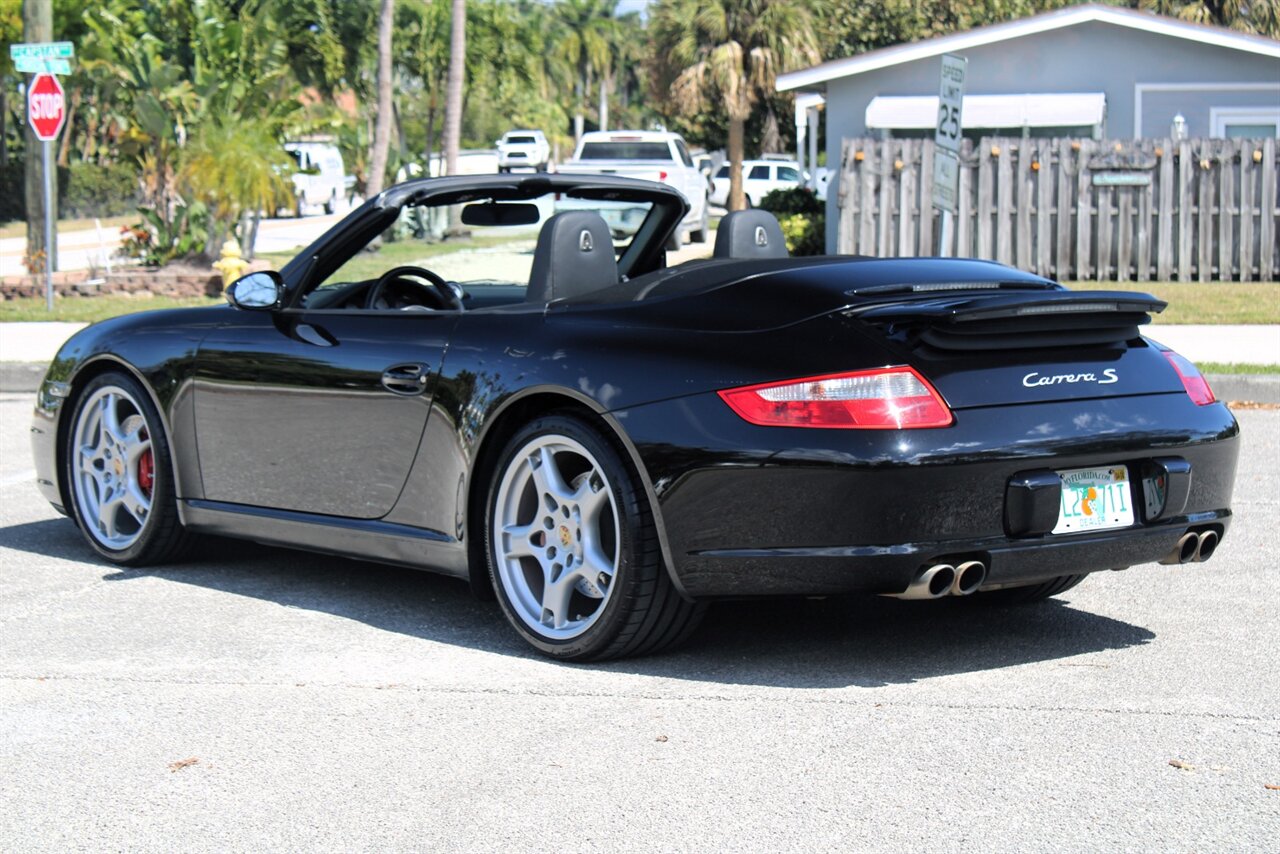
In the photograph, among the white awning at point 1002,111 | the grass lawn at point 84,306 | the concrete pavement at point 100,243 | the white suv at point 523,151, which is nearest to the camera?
the grass lawn at point 84,306

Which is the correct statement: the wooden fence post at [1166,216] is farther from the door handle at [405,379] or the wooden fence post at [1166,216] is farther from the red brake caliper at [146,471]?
the door handle at [405,379]

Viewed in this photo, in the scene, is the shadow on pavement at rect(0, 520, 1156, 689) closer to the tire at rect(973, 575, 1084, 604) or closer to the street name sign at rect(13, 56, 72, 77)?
the tire at rect(973, 575, 1084, 604)

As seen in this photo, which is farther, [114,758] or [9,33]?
[9,33]

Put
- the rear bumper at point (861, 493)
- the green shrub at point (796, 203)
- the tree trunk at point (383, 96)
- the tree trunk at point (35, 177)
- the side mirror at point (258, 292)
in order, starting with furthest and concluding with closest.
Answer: the tree trunk at point (383, 96) < the green shrub at point (796, 203) < the tree trunk at point (35, 177) < the side mirror at point (258, 292) < the rear bumper at point (861, 493)

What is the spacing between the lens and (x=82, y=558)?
701 centimetres

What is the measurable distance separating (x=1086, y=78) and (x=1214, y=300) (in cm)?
865

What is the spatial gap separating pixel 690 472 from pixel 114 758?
1.60 metres

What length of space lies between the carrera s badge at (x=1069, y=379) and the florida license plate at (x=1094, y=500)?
0.24m

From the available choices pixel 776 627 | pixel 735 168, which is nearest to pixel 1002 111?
pixel 735 168

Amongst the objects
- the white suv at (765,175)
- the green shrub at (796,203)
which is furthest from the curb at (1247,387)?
the white suv at (765,175)

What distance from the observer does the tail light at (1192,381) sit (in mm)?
5340

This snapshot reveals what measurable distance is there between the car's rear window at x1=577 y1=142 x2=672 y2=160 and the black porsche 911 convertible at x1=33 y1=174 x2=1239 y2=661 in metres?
24.0

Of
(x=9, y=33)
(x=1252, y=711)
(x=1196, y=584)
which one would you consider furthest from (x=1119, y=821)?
(x=9, y=33)

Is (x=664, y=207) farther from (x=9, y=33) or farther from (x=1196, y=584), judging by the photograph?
(x=9, y=33)
